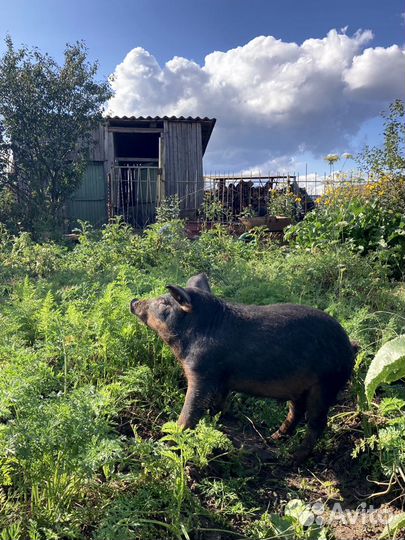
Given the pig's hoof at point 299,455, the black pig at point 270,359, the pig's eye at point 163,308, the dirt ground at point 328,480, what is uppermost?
the pig's eye at point 163,308

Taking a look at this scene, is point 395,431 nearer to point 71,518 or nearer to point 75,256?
point 71,518

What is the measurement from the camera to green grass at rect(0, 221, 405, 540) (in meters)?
1.94

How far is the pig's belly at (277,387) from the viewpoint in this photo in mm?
2586

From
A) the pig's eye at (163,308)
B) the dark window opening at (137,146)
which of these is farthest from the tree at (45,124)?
the pig's eye at (163,308)

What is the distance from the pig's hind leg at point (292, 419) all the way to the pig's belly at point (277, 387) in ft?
0.42

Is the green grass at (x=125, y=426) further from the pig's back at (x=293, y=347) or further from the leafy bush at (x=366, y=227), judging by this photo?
the leafy bush at (x=366, y=227)

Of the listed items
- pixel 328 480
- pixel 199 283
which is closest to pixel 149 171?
pixel 199 283

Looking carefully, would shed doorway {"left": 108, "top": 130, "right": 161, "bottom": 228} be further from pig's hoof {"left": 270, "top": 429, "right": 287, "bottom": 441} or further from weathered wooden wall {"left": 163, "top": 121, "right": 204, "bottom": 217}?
pig's hoof {"left": 270, "top": 429, "right": 287, "bottom": 441}

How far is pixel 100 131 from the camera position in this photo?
1539cm

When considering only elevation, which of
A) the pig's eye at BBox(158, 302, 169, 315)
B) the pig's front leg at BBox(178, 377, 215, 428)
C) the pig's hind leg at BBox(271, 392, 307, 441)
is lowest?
the pig's hind leg at BBox(271, 392, 307, 441)

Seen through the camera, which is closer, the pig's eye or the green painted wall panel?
the pig's eye

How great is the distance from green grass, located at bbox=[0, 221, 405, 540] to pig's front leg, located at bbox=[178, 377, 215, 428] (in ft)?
0.44

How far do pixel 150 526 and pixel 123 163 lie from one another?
17.3 metres

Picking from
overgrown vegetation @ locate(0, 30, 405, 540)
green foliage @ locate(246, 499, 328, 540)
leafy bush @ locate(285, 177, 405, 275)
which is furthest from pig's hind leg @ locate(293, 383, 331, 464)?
leafy bush @ locate(285, 177, 405, 275)
